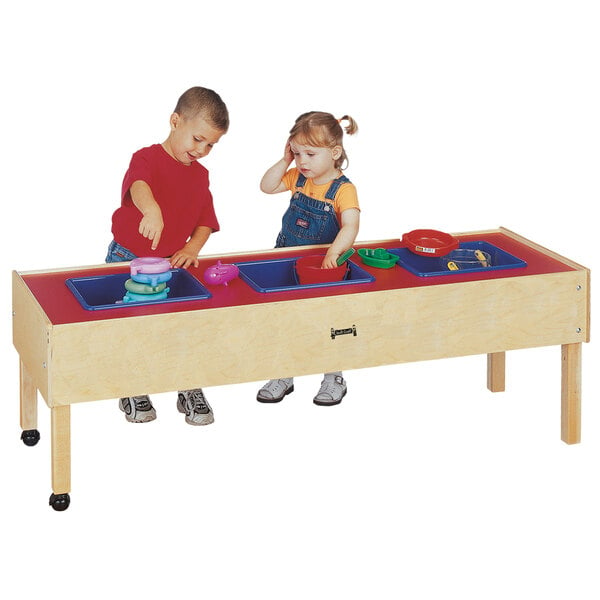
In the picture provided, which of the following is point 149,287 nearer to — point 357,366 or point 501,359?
point 357,366

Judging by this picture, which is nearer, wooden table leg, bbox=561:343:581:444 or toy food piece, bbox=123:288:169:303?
toy food piece, bbox=123:288:169:303

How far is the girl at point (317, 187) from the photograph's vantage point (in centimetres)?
516

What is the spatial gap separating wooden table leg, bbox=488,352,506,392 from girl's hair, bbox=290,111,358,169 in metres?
1.18

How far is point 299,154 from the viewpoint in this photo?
521 centimetres

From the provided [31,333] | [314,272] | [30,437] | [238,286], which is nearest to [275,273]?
[314,272]

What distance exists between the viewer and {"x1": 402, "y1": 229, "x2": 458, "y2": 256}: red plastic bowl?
5215mm

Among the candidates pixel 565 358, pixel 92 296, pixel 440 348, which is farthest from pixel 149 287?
pixel 565 358

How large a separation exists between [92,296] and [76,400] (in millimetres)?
564

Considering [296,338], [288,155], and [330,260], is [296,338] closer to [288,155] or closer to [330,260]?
[330,260]

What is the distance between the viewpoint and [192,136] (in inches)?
199

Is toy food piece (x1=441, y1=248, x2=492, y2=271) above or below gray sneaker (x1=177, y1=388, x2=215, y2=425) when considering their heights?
above

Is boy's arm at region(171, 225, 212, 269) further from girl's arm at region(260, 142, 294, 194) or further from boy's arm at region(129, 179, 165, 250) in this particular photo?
girl's arm at region(260, 142, 294, 194)

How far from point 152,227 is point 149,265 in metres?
0.16

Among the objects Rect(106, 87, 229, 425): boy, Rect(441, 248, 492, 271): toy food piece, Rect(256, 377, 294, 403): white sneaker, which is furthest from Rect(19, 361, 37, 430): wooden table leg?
Rect(441, 248, 492, 271): toy food piece
